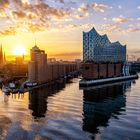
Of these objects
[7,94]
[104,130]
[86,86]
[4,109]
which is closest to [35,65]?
[86,86]

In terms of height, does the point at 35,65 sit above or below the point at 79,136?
above

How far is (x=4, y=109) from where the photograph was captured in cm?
9025

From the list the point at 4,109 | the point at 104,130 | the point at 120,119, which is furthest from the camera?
the point at 4,109

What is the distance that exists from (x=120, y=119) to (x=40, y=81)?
117911mm

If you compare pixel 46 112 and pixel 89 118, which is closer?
pixel 89 118

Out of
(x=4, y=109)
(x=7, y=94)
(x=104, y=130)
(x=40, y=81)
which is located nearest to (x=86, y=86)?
(x=40, y=81)

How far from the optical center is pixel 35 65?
195 meters

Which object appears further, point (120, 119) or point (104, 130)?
point (120, 119)

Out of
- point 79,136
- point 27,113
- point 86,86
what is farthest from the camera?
point 86,86

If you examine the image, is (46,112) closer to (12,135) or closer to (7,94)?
(12,135)

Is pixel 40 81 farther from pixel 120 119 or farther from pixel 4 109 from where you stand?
pixel 120 119

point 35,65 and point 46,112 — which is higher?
point 35,65

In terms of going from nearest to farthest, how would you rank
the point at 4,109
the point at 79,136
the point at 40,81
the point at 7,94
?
1. the point at 79,136
2. the point at 4,109
3. the point at 7,94
4. the point at 40,81

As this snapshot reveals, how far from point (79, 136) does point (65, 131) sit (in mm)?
4497
